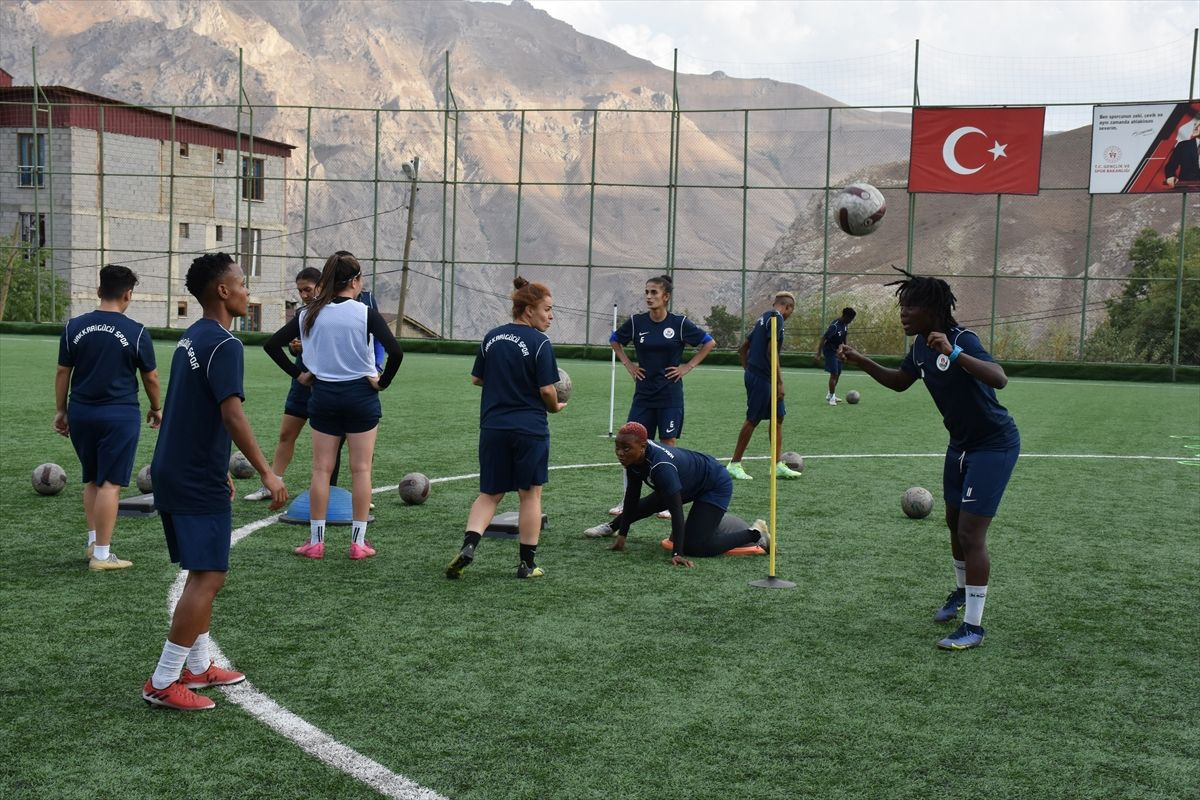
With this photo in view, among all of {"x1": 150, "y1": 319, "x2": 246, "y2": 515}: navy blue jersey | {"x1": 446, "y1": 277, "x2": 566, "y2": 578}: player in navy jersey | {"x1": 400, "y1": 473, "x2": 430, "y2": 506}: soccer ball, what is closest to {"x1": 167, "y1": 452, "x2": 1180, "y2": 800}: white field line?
{"x1": 150, "y1": 319, "x2": 246, "y2": 515}: navy blue jersey

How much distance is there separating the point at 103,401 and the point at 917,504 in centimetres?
653

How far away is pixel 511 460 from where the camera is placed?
7965 mm

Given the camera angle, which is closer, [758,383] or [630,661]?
[630,661]

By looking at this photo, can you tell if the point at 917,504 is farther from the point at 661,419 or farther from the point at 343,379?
the point at 343,379

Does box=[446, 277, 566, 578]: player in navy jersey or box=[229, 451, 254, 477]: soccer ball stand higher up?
box=[446, 277, 566, 578]: player in navy jersey

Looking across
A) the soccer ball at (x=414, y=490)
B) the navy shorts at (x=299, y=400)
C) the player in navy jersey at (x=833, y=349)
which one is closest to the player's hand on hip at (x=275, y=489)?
the navy shorts at (x=299, y=400)

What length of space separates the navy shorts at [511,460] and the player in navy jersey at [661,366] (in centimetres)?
249

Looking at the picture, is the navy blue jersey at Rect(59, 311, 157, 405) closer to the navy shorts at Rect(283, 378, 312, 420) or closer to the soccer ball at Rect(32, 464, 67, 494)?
the navy shorts at Rect(283, 378, 312, 420)

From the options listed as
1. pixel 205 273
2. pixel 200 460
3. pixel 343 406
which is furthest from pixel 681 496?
pixel 205 273

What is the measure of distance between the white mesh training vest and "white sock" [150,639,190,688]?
10.4ft

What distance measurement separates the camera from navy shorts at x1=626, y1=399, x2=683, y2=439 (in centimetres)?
1045

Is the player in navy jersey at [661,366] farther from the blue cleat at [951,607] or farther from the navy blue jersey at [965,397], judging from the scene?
the navy blue jersey at [965,397]

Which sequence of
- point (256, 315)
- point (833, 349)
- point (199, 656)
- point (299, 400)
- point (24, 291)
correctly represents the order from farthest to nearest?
point (256, 315) < point (24, 291) < point (833, 349) < point (299, 400) < point (199, 656)

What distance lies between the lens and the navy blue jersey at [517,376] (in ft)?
25.5
